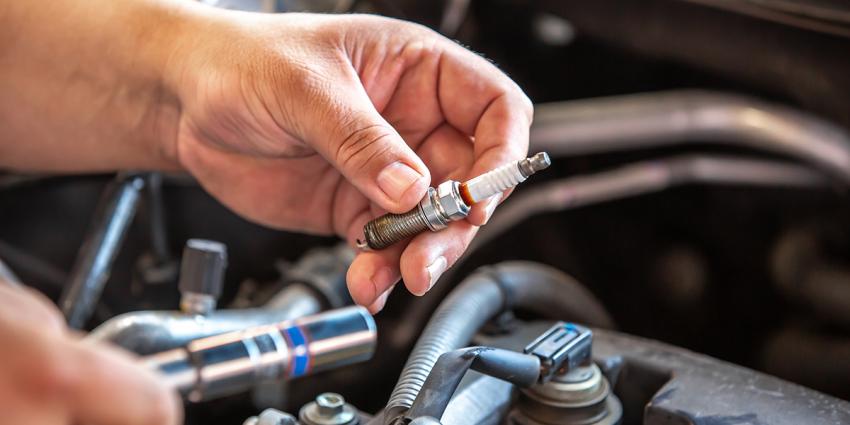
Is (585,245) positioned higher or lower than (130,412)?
lower

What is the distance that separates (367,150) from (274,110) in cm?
12

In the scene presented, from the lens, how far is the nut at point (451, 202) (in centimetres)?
66

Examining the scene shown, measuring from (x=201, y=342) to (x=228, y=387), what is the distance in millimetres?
35

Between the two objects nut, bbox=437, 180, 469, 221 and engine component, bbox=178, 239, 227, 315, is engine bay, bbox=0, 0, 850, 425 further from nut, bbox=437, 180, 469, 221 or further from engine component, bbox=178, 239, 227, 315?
nut, bbox=437, 180, 469, 221

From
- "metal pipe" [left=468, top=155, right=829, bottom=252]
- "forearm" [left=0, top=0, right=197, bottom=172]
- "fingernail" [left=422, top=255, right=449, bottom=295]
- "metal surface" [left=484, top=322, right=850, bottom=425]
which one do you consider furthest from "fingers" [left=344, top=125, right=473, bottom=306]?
"metal pipe" [left=468, top=155, right=829, bottom=252]

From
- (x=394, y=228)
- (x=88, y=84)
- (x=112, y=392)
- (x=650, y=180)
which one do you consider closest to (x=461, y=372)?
(x=394, y=228)

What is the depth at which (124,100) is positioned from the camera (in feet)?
3.00

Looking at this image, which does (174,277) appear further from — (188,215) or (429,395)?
(429,395)

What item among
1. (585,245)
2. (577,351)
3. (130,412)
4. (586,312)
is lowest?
(585,245)

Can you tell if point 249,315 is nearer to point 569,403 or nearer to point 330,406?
point 330,406

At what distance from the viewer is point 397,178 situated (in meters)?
0.66

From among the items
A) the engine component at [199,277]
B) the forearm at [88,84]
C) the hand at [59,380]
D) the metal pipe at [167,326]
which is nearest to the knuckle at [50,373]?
the hand at [59,380]

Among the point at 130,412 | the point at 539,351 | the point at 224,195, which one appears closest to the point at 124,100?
the point at 224,195

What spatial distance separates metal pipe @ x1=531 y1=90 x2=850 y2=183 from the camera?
3.48 feet
